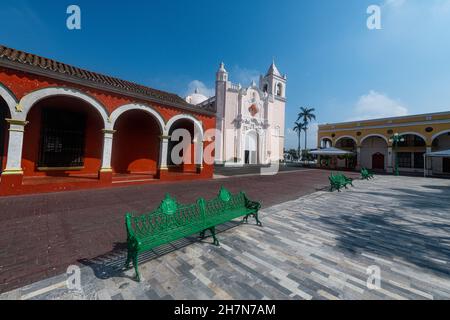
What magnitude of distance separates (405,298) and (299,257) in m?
1.30

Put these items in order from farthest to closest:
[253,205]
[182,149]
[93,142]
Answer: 1. [182,149]
2. [93,142]
3. [253,205]

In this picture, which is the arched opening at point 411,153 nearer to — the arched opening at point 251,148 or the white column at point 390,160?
the white column at point 390,160

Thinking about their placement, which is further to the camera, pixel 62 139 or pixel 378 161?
pixel 378 161

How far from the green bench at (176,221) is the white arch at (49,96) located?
6.61 metres

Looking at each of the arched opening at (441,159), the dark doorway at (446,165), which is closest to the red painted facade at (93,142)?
the arched opening at (441,159)

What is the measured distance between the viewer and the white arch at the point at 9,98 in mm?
6059

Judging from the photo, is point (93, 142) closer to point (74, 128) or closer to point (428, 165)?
point (74, 128)

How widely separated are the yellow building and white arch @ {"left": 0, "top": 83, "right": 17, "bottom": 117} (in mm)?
30664

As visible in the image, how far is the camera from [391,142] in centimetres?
2397

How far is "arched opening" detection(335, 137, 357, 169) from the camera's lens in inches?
1110

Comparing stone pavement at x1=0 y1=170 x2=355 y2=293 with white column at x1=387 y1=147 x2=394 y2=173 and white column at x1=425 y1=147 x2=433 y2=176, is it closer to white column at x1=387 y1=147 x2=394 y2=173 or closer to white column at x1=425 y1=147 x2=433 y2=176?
white column at x1=425 y1=147 x2=433 y2=176

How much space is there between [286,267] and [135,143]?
11.4 meters

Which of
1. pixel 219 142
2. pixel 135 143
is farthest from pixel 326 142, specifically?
pixel 135 143
